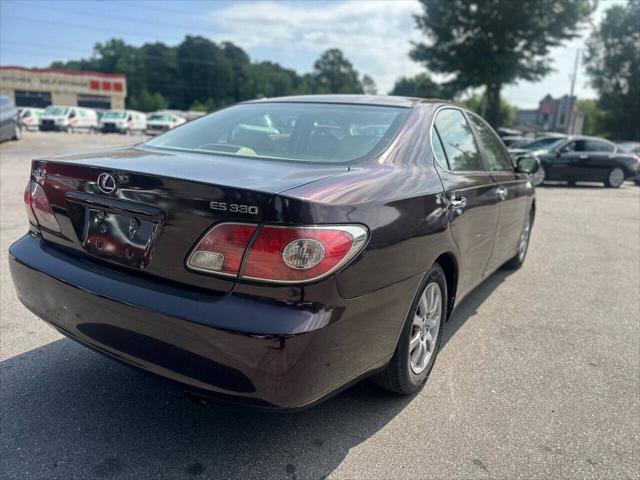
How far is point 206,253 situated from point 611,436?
2.18 metres

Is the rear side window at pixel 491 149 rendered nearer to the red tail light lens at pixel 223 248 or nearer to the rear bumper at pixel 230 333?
the rear bumper at pixel 230 333

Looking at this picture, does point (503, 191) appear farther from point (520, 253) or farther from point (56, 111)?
point (56, 111)

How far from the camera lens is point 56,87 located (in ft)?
209

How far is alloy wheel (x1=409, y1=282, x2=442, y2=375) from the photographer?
2807 mm

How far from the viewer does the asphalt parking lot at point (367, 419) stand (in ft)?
7.54

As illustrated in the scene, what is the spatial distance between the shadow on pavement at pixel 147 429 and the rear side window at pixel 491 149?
7.08 ft

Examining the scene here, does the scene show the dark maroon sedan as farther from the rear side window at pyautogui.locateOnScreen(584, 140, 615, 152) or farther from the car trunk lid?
the rear side window at pyautogui.locateOnScreen(584, 140, 615, 152)

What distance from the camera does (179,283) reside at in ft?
6.91

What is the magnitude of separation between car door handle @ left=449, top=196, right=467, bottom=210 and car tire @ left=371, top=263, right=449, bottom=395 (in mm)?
360

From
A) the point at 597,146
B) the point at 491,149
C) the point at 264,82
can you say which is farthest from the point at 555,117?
the point at 491,149

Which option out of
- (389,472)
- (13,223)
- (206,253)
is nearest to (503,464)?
(389,472)

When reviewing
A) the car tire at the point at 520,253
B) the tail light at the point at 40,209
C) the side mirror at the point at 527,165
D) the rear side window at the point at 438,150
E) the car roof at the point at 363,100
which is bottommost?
the car tire at the point at 520,253

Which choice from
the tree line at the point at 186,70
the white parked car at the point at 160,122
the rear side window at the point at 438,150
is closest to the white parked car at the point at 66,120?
the white parked car at the point at 160,122

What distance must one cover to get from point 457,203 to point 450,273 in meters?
0.43
